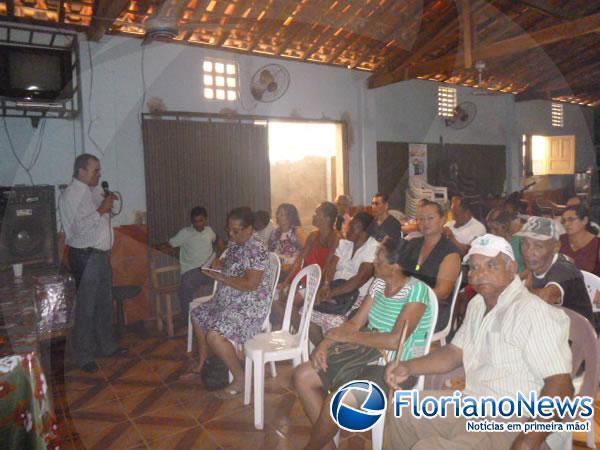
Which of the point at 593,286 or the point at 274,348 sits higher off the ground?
the point at 593,286

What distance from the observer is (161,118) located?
5148mm

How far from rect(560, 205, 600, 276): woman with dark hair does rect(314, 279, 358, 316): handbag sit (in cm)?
141

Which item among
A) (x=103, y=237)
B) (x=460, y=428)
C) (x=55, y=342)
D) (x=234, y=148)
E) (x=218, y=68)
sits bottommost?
(x=55, y=342)

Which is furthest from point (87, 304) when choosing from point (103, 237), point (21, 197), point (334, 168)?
point (334, 168)

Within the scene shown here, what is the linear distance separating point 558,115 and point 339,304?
33.1 ft

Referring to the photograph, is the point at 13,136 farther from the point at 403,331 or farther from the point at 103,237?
the point at 403,331

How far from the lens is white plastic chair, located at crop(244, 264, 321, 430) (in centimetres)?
271

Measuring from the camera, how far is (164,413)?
293cm

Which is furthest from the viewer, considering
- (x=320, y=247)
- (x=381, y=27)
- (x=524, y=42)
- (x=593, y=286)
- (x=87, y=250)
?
(x=381, y=27)

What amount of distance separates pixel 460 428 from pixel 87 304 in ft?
9.80

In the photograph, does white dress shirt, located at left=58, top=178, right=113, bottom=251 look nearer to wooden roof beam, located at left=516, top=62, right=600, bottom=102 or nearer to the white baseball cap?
the white baseball cap

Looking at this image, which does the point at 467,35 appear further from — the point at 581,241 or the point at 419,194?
the point at 581,241

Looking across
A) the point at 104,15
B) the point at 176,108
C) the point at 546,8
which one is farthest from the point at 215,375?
the point at 546,8

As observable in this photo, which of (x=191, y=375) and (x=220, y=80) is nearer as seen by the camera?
(x=191, y=375)
